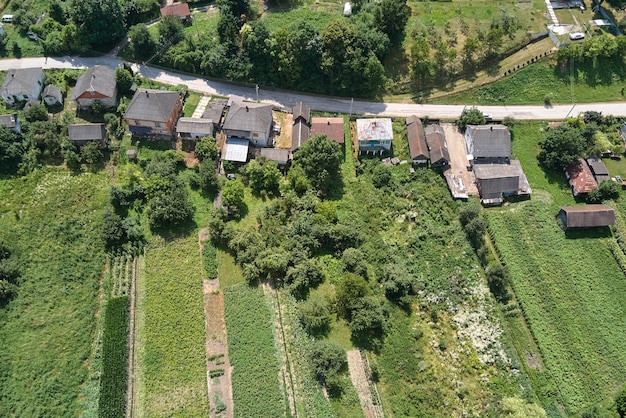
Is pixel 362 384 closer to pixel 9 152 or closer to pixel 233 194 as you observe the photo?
pixel 233 194

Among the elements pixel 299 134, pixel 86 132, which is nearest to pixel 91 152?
pixel 86 132

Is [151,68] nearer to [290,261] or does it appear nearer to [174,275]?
[174,275]

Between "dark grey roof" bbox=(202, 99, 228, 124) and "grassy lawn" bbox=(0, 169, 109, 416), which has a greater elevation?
"dark grey roof" bbox=(202, 99, 228, 124)

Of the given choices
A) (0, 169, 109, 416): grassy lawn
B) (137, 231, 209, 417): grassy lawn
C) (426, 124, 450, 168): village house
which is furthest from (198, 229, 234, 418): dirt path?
(426, 124, 450, 168): village house

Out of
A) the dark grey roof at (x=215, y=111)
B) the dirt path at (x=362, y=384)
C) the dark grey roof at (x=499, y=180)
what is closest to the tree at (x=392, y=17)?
the dark grey roof at (x=499, y=180)

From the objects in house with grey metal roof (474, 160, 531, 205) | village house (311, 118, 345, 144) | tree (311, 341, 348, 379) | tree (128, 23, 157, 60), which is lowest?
tree (311, 341, 348, 379)

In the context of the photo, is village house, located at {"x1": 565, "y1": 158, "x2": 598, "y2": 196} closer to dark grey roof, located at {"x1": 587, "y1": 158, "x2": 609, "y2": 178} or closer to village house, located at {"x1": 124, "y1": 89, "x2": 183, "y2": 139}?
dark grey roof, located at {"x1": 587, "y1": 158, "x2": 609, "y2": 178}

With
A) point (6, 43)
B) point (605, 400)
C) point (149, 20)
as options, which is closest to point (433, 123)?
point (605, 400)
